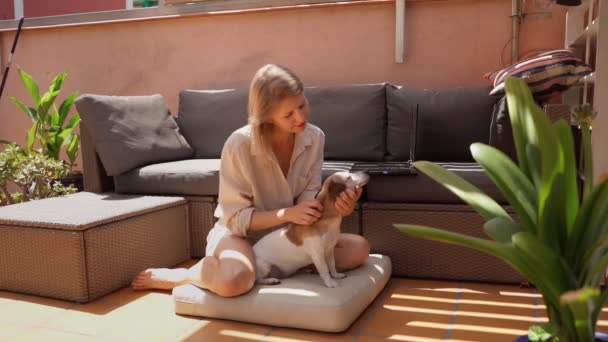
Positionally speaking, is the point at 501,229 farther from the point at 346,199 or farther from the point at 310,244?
the point at 310,244

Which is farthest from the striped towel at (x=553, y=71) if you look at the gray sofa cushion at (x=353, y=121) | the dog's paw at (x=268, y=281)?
the dog's paw at (x=268, y=281)

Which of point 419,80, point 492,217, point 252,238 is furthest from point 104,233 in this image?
point 419,80

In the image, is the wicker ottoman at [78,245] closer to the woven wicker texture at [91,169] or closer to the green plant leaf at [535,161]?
the woven wicker texture at [91,169]

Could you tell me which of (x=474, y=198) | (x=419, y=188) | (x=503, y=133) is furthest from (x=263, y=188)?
(x=474, y=198)

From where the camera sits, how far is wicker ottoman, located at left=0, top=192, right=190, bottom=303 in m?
2.46

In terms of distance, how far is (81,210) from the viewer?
271 centimetres

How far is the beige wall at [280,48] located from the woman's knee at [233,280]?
2.21m

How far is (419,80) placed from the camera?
3.83m

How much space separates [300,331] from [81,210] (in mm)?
1340

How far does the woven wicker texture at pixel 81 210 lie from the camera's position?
98.0 inches

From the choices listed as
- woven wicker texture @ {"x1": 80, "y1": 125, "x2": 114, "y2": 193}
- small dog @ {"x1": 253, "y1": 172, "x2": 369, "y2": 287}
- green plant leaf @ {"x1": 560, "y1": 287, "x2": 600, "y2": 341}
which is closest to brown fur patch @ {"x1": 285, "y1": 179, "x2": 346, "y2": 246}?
small dog @ {"x1": 253, "y1": 172, "x2": 369, "y2": 287}

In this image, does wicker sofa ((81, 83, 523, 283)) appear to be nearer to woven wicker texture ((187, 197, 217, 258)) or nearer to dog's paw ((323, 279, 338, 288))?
woven wicker texture ((187, 197, 217, 258))

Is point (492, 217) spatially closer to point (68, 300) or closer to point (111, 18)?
point (68, 300)

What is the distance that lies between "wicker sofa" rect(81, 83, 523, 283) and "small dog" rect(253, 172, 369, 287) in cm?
57
